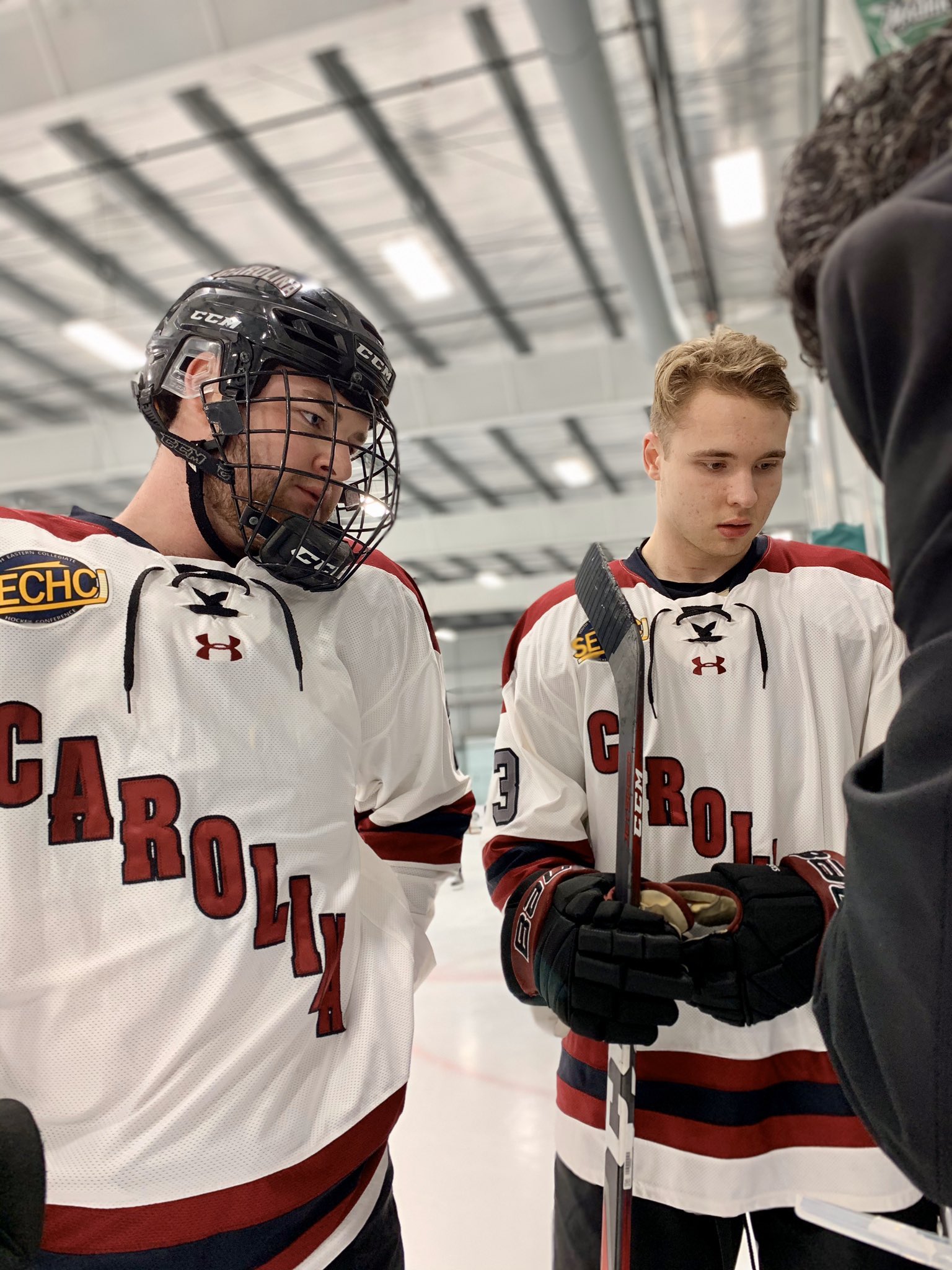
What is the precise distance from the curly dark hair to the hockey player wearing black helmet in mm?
727

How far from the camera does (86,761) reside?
95cm

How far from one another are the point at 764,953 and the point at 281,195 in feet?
17.2

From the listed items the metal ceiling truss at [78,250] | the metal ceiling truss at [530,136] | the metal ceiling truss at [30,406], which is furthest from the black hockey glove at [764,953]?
the metal ceiling truss at [30,406]

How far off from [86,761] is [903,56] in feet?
2.96

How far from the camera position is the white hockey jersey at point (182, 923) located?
885 mm

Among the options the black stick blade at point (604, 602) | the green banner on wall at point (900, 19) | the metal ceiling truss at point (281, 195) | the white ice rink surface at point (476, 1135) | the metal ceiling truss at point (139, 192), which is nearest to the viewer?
the green banner on wall at point (900, 19)

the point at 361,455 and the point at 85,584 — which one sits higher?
the point at 361,455

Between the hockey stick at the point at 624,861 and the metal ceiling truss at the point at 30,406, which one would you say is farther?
the metal ceiling truss at the point at 30,406

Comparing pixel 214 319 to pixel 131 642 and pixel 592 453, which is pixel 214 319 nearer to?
pixel 131 642

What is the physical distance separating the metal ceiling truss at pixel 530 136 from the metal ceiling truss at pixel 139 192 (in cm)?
203

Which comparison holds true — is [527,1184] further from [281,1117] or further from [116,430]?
[116,430]

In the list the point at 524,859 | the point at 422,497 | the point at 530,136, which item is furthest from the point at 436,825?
the point at 422,497

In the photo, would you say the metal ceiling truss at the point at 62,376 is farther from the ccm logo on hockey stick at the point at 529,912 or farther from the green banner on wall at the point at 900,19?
the ccm logo on hockey stick at the point at 529,912

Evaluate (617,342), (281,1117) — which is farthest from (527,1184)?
(617,342)
